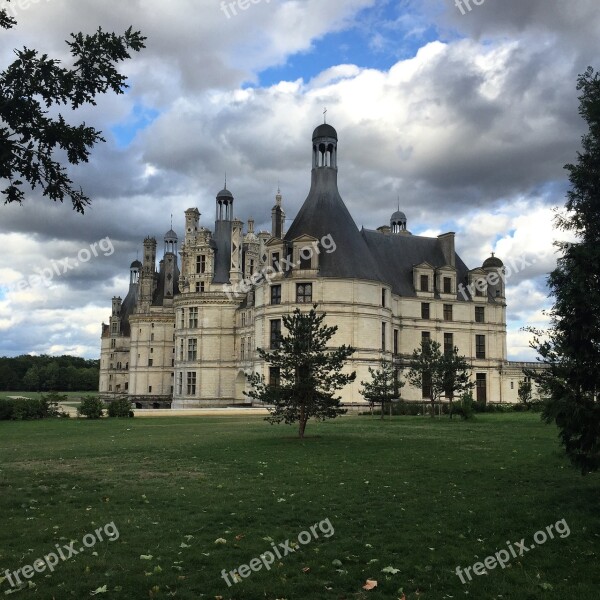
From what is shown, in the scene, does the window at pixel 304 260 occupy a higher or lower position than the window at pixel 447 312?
higher

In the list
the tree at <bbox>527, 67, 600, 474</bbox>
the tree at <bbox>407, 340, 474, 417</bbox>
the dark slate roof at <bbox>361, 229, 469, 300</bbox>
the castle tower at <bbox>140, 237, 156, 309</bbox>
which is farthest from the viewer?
the castle tower at <bbox>140, 237, 156, 309</bbox>

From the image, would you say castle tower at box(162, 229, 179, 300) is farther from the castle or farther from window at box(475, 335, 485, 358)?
window at box(475, 335, 485, 358)

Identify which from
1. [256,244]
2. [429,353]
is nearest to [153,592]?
[429,353]

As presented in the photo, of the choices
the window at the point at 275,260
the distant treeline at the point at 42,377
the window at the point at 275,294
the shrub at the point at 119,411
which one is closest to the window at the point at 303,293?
the window at the point at 275,294

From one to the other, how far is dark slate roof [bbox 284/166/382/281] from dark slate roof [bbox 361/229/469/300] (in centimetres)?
536

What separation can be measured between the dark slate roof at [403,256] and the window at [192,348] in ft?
70.8

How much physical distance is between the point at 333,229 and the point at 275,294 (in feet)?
25.6

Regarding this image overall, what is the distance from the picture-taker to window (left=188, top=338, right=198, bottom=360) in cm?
6794

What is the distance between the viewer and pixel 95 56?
34.8ft

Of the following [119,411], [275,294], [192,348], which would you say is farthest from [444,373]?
[192,348]

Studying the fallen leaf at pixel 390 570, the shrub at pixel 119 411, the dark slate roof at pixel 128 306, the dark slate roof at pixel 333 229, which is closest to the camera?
the fallen leaf at pixel 390 570

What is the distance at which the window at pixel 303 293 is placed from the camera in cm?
5399

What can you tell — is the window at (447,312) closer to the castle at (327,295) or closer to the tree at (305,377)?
the castle at (327,295)

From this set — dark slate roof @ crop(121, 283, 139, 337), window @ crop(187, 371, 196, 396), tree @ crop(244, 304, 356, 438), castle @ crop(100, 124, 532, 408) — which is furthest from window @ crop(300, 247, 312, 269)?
dark slate roof @ crop(121, 283, 139, 337)
